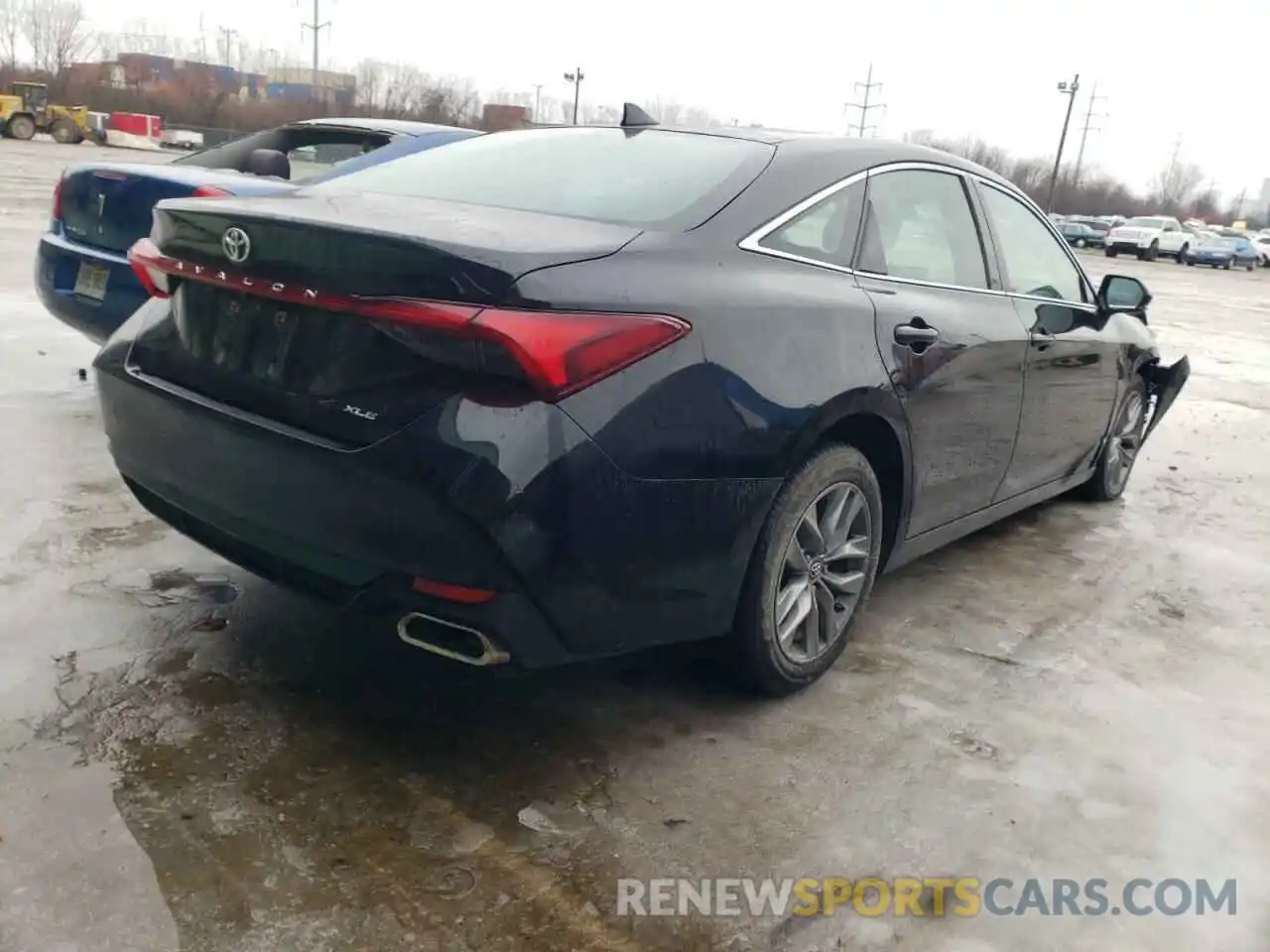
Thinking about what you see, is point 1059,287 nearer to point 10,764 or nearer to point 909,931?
point 909,931

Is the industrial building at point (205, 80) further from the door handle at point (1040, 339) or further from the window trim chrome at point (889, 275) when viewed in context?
the door handle at point (1040, 339)

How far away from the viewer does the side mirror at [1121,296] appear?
4641 millimetres

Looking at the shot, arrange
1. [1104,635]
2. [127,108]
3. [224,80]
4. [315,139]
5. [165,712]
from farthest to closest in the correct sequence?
[224,80]
[127,108]
[315,139]
[1104,635]
[165,712]

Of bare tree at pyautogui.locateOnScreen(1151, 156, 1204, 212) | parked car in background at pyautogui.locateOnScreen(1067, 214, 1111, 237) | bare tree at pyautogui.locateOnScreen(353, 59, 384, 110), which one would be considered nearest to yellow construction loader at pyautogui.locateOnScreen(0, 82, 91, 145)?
bare tree at pyautogui.locateOnScreen(353, 59, 384, 110)

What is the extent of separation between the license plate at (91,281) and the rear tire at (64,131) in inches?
Answer: 1621

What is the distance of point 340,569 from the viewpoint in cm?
231

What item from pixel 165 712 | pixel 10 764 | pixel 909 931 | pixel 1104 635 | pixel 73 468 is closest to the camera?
pixel 909 931

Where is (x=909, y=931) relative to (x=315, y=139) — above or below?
below

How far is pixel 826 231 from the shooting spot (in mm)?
2986

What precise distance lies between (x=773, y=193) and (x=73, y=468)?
10.2ft

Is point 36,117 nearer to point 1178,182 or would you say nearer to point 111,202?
point 111,202

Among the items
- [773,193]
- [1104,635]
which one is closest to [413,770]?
[773,193]

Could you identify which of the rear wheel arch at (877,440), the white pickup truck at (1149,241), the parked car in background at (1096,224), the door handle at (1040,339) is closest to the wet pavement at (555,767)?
the rear wheel arch at (877,440)

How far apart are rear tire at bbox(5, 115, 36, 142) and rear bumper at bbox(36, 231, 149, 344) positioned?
39.9 metres
